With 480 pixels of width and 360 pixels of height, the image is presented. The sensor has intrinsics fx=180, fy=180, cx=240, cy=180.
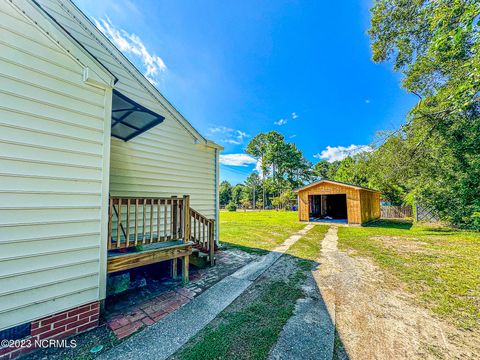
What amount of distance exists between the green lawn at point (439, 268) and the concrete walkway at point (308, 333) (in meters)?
1.79

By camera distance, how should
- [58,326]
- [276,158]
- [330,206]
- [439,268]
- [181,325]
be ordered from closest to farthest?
1. [58,326]
2. [181,325]
3. [439,268]
4. [330,206]
5. [276,158]

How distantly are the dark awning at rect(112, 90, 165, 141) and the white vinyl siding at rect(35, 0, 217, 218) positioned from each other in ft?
0.77

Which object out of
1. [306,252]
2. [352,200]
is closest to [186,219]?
[306,252]

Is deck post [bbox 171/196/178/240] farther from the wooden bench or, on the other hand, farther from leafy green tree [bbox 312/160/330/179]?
leafy green tree [bbox 312/160/330/179]

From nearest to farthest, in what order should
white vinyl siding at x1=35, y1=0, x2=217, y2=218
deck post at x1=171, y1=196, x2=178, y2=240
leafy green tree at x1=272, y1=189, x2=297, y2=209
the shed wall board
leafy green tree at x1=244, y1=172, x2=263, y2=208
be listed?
deck post at x1=171, y1=196, x2=178, y2=240
white vinyl siding at x1=35, y1=0, x2=217, y2=218
the shed wall board
leafy green tree at x1=272, y1=189, x2=297, y2=209
leafy green tree at x1=244, y1=172, x2=263, y2=208

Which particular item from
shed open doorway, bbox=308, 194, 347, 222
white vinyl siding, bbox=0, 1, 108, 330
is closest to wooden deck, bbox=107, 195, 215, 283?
white vinyl siding, bbox=0, 1, 108, 330

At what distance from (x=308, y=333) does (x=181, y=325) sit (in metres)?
1.70

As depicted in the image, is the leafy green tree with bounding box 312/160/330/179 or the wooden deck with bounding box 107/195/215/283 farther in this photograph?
the leafy green tree with bounding box 312/160/330/179

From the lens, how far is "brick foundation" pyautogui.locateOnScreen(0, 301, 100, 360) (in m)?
1.94

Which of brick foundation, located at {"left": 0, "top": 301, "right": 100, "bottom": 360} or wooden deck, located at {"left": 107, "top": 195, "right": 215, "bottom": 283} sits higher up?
wooden deck, located at {"left": 107, "top": 195, "right": 215, "bottom": 283}

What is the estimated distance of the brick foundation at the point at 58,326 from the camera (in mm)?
1937

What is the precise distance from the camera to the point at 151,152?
457 centimetres

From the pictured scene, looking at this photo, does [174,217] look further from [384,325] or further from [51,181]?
[384,325]

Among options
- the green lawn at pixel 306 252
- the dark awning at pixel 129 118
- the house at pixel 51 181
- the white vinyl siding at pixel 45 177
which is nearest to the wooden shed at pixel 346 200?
the green lawn at pixel 306 252
